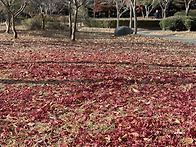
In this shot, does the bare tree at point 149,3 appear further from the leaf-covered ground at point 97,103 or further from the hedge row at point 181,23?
the leaf-covered ground at point 97,103

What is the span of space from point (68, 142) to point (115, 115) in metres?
1.09

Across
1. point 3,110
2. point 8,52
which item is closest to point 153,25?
point 8,52

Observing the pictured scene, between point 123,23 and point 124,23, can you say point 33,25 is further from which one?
point 124,23

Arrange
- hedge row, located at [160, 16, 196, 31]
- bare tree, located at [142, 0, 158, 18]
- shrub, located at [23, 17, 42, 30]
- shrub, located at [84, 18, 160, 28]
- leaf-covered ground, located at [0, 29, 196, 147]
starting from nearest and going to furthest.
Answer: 1. leaf-covered ground, located at [0, 29, 196, 147]
2. shrub, located at [23, 17, 42, 30]
3. hedge row, located at [160, 16, 196, 31]
4. shrub, located at [84, 18, 160, 28]
5. bare tree, located at [142, 0, 158, 18]

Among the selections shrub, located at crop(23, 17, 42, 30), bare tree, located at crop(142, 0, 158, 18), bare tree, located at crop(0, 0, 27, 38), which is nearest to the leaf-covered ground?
bare tree, located at crop(0, 0, 27, 38)

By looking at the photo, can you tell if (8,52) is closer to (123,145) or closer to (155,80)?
(155,80)

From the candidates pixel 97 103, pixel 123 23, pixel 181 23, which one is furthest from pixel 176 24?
pixel 97 103

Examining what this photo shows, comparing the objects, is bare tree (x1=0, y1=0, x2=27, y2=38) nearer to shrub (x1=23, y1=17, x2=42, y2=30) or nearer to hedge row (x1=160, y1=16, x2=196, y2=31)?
shrub (x1=23, y1=17, x2=42, y2=30)

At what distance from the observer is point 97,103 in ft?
15.0

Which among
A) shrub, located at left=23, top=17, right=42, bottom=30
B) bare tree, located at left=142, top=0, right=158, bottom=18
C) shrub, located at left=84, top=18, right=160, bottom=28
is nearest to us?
shrub, located at left=23, top=17, right=42, bottom=30

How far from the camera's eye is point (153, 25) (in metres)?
30.2

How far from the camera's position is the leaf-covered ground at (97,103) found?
3359 millimetres

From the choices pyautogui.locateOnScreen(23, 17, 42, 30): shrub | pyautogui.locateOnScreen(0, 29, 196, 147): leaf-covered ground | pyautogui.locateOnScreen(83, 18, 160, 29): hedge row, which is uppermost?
pyautogui.locateOnScreen(83, 18, 160, 29): hedge row

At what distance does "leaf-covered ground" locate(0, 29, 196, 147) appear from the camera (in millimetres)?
3359
